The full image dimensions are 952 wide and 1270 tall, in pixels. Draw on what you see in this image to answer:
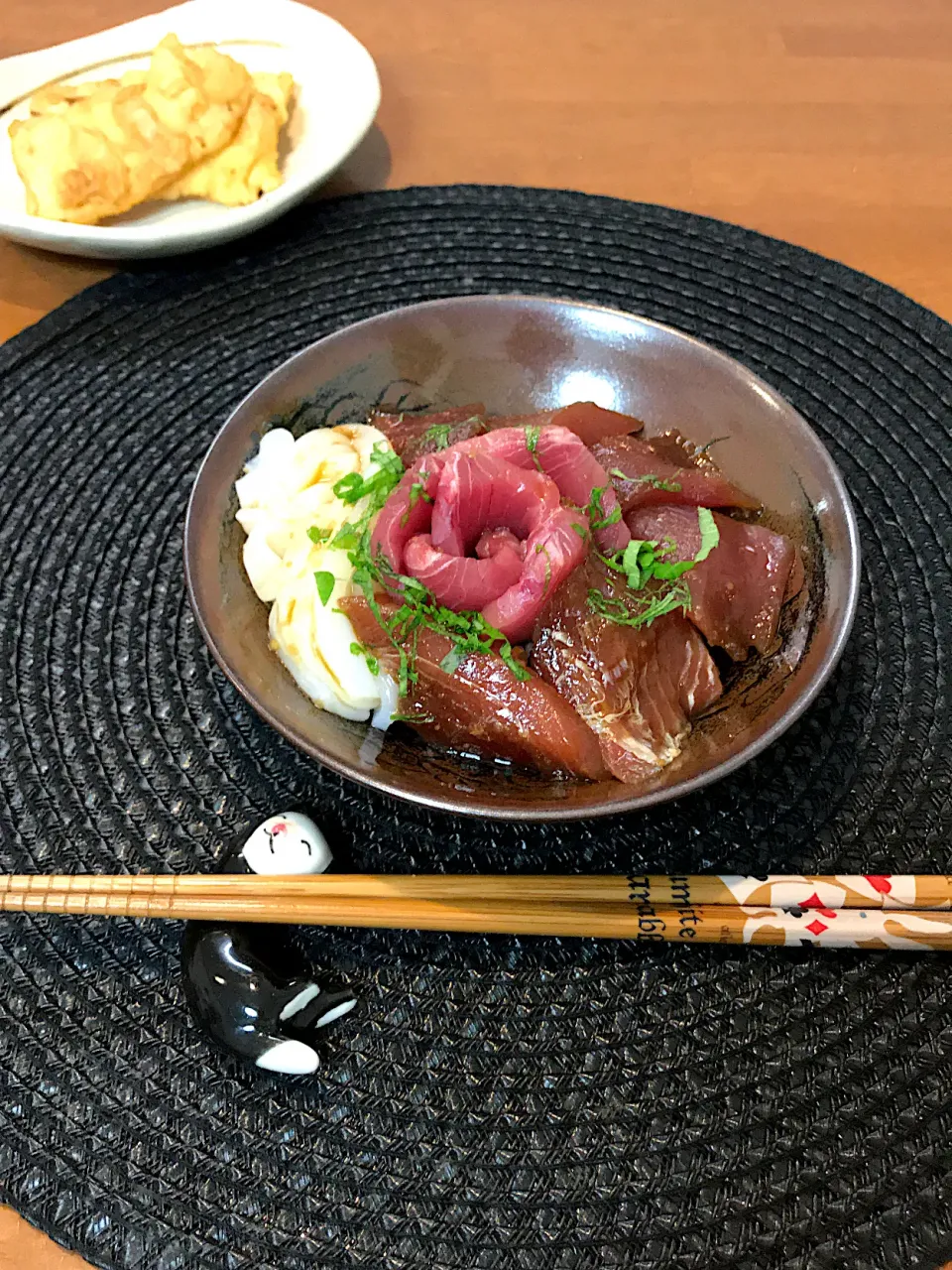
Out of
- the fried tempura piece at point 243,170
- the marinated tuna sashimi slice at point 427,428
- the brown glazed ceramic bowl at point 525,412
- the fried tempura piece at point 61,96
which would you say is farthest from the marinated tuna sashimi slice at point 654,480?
the fried tempura piece at point 61,96

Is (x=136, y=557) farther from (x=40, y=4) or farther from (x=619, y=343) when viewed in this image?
(x=40, y=4)

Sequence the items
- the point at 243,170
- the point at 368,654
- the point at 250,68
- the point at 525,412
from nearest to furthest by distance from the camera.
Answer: the point at 368,654, the point at 525,412, the point at 243,170, the point at 250,68

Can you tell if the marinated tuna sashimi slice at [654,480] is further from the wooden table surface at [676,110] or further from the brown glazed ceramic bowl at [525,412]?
the wooden table surface at [676,110]

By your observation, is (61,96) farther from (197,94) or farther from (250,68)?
(250,68)

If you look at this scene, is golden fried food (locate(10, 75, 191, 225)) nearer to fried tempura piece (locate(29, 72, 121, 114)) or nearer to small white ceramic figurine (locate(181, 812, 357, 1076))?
fried tempura piece (locate(29, 72, 121, 114))

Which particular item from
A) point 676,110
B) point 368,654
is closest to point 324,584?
point 368,654

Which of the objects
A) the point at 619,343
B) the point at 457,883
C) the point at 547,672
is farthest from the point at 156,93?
the point at 457,883
